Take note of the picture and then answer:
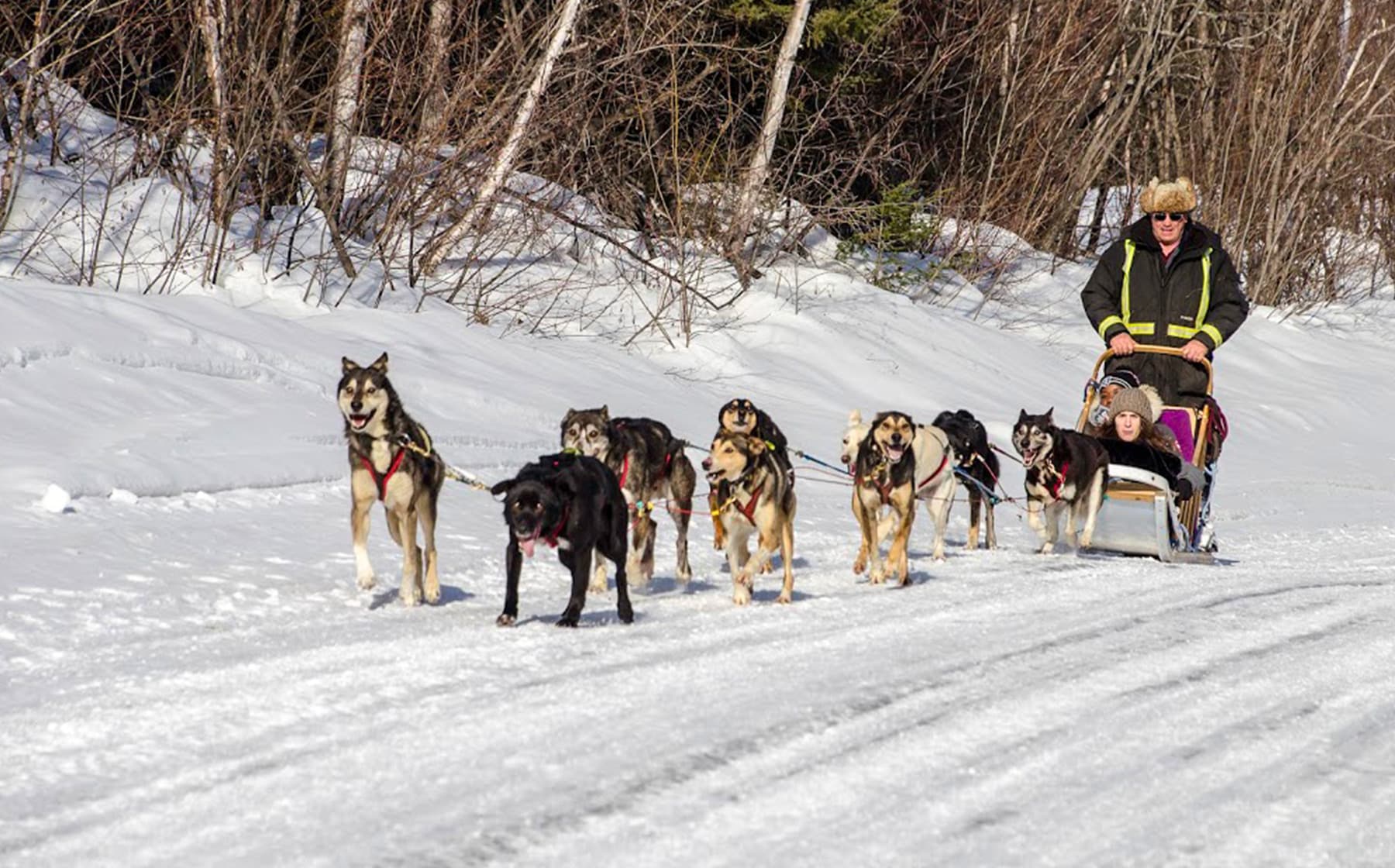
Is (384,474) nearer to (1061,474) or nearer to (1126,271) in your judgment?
(1061,474)

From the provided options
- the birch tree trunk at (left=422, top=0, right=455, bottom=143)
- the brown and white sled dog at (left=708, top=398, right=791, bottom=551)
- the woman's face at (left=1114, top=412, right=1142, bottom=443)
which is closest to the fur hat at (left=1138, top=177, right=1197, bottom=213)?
the woman's face at (left=1114, top=412, right=1142, bottom=443)

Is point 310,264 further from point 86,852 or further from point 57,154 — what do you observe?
point 86,852

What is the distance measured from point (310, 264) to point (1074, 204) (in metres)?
14.3

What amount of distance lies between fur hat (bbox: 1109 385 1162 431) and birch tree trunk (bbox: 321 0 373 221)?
301 inches

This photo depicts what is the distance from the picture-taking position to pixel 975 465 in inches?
391

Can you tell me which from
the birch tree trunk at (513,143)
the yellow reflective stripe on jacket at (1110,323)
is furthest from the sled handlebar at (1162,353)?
the birch tree trunk at (513,143)

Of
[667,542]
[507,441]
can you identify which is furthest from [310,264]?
[667,542]

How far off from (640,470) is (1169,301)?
3.70 meters

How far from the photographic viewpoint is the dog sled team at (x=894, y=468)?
6637 mm

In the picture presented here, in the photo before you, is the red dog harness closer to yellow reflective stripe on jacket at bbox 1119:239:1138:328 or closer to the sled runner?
the sled runner

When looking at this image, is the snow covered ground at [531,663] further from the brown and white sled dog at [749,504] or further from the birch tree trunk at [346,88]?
the birch tree trunk at [346,88]

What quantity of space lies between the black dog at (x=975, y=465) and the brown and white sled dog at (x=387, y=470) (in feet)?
12.6

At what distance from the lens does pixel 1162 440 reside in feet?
31.6

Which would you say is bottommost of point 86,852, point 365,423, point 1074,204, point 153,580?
point 86,852
